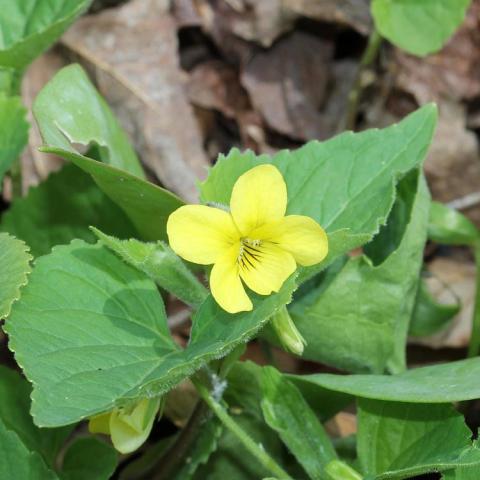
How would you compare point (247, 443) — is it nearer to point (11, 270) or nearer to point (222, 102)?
point (11, 270)

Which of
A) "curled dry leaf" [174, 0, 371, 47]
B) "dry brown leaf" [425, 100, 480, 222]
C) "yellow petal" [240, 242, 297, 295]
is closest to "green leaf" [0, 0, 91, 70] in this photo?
"yellow petal" [240, 242, 297, 295]

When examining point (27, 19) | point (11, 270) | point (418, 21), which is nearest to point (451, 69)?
point (418, 21)

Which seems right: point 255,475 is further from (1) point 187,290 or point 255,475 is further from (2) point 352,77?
(2) point 352,77

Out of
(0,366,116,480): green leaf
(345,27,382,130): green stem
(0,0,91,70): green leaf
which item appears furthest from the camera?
(345,27,382,130): green stem

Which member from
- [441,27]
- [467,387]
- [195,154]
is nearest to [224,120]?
[195,154]

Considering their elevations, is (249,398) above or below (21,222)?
below

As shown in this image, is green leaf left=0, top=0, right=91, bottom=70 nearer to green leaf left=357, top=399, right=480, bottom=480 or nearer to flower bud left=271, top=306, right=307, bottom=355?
flower bud left=271, top=306, right=307, bottom=355
